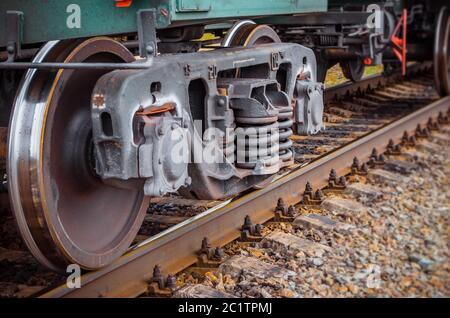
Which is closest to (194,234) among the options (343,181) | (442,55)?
(343,181)

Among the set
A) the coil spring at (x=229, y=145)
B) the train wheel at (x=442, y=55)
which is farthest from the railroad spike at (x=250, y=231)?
the train wheel at (x=442, y=55)

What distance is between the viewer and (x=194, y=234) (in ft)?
16.0

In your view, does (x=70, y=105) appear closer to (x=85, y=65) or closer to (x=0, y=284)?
(x=85, y=65)

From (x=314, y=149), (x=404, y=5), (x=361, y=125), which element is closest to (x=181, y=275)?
(x=314, y=149)

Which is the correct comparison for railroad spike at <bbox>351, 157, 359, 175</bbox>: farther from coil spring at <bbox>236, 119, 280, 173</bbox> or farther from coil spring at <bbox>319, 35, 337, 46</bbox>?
coil spring at <bbox>236, 119, 280, 173</bbox>

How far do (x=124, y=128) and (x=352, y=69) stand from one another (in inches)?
267

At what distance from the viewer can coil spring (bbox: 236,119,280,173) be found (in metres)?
4.86

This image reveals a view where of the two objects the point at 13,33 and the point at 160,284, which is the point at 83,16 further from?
the point at 160,284

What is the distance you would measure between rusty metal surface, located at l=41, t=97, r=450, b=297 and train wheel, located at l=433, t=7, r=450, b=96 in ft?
12.7

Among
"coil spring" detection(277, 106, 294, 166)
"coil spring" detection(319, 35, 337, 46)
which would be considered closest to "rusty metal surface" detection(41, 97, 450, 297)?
"coil spring" detection(277, 106, 294, 166)

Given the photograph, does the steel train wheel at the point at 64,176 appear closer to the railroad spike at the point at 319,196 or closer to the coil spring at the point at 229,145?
the coil spring at the point at 229,145

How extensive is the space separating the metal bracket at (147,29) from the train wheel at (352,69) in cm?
633

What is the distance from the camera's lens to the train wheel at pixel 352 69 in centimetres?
994
